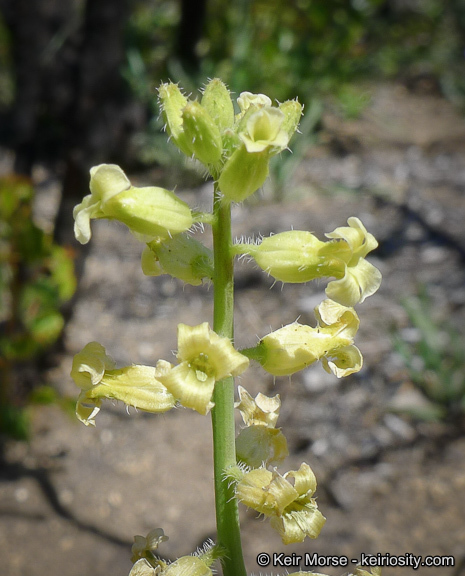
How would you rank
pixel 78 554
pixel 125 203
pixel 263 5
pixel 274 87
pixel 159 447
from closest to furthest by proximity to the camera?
pixel 125 203
pixel 78 554
pixel 159 447
pixel 274 87
pixel 263 5

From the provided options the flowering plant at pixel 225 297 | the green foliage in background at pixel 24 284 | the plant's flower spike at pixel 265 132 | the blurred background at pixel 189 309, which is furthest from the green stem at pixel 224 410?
the green foliage in background at pixel 24 284

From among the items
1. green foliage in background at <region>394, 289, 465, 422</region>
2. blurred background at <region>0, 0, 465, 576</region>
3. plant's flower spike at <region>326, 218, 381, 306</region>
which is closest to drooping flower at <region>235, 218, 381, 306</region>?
plant's flower spike at <region>326, 218, 381, 306</region>

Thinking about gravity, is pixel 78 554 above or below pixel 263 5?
below

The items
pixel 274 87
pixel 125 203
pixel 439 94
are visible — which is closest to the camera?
pixel 125 203

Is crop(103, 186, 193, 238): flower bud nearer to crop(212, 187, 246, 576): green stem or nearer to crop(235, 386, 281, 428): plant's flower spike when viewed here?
crop(212, 187, 246, 576): green stem

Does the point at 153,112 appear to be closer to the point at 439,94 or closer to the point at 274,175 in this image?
the point at 274,175

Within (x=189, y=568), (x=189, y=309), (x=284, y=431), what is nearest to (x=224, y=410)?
(x=189, y=568)

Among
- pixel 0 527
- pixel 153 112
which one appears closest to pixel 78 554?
pixel 0 527
